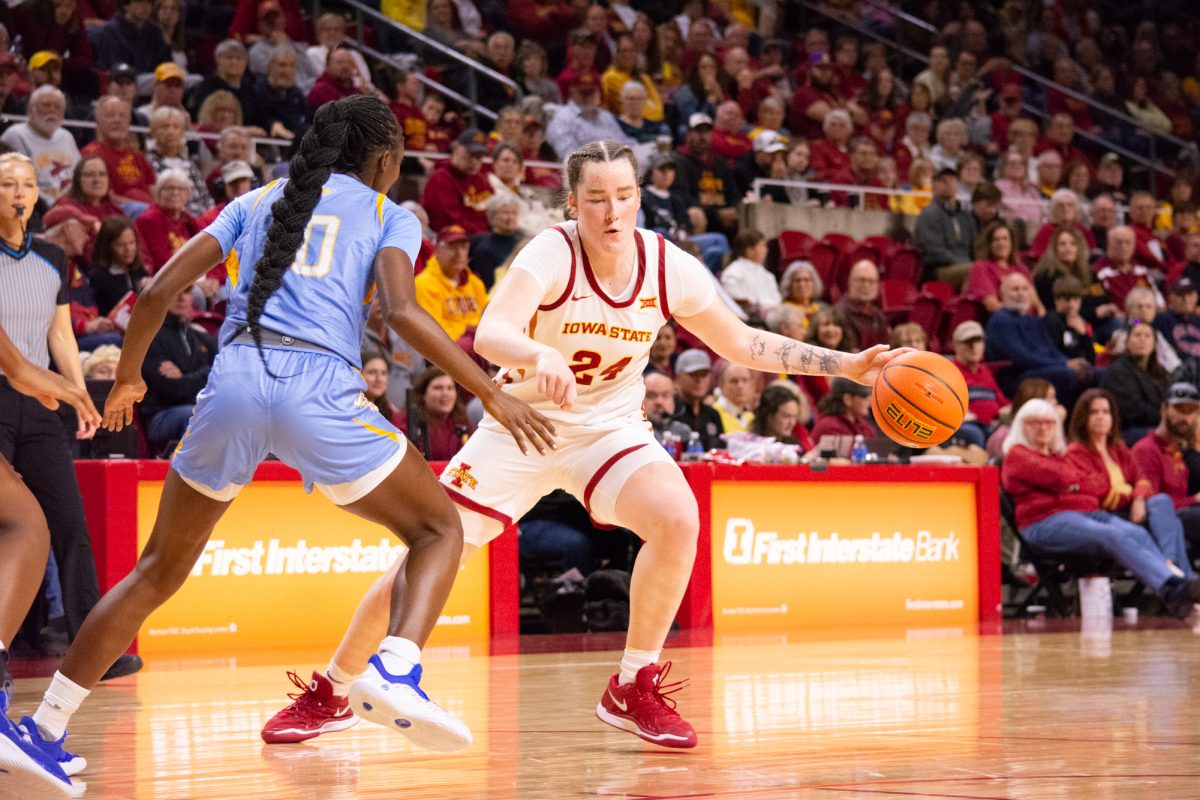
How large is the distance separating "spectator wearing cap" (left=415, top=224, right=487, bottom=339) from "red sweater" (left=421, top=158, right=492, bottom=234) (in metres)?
1.33

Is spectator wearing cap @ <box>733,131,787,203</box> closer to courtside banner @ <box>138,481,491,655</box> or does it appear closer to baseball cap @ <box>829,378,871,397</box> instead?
baseball cap @ <box>829,378,871,397</box>

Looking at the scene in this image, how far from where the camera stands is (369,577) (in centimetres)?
896

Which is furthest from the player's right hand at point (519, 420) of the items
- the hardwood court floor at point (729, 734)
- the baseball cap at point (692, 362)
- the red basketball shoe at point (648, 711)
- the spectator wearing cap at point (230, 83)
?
the spectator wearing cap at point (230, 83)

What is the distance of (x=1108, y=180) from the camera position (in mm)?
18781

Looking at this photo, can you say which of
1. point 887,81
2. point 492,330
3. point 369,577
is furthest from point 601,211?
point 887,81

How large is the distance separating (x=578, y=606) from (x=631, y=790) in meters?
Result: 5.98

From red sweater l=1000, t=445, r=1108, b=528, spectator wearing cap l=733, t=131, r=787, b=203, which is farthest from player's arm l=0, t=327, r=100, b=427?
spectator wearing cap l=733, t=131, r=787, b=203

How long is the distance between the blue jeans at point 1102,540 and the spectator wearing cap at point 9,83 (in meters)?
8.20

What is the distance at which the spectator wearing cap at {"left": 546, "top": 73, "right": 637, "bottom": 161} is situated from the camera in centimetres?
1483

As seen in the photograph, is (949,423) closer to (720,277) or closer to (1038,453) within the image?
(1038,453)

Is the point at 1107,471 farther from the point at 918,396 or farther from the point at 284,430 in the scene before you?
the point at 284,430

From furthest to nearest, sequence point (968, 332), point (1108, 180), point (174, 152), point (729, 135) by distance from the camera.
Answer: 1. point (1108, 180)
2. point (729, 135)
3. point (968, 332)
4. point (174, 152)

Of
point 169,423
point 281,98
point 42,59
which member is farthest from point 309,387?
point 281,98

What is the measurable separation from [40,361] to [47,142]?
17.3ft
